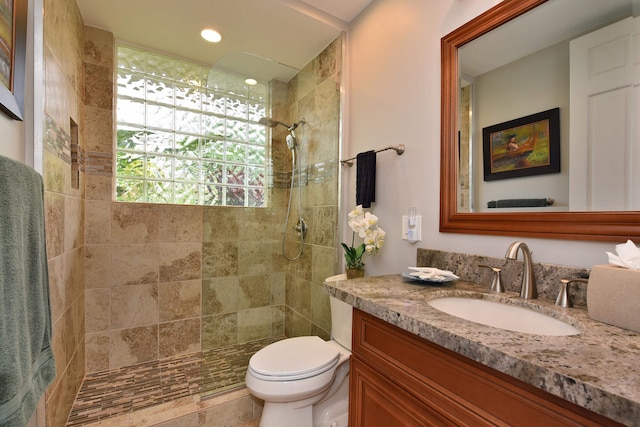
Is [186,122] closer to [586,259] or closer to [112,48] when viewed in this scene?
[112,48]

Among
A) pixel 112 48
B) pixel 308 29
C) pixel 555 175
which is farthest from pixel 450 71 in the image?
pixel 112 48

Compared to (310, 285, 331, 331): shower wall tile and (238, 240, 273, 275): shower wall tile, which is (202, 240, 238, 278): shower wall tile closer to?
(238, 240, 273, 275): shower wall tile

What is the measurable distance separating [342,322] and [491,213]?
0.98 metres

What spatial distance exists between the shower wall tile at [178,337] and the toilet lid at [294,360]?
1180 millimetres

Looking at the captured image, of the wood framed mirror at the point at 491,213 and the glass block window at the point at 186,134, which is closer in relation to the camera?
the wood framed mirror at the point at 491,213

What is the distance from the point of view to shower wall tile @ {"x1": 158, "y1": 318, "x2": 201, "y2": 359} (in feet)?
7.47

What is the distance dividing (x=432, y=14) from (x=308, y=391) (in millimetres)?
1970

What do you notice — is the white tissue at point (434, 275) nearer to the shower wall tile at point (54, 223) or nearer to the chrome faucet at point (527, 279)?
the chrome faucet at point (527, 279)

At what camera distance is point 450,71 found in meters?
1.33


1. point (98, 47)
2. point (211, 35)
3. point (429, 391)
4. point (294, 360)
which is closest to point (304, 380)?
point (294, 360)

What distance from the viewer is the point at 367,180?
1745 mm

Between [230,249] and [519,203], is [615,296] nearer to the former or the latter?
[519,203]

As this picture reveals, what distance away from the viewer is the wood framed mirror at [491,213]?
33.9 inches

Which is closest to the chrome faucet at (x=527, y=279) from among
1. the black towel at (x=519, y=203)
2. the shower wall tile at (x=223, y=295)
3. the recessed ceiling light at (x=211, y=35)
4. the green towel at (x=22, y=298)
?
the black towel at (x=519, y=203)
